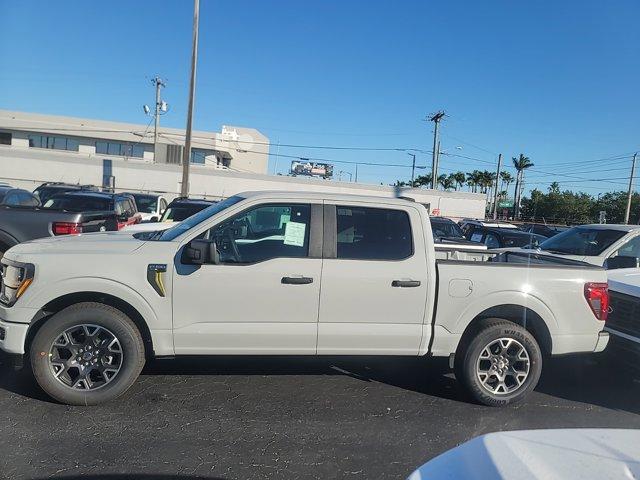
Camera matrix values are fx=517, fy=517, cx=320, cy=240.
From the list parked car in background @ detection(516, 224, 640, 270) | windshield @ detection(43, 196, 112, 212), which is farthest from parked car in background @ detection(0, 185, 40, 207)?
parked car in background @ detection(516, 224, 640, 270)

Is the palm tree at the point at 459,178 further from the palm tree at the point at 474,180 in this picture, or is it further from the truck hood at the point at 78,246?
the truck hood at the point at 78,246

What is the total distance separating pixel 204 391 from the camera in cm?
470

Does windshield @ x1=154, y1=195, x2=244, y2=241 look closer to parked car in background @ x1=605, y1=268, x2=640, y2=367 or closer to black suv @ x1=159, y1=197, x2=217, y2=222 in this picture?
parked car in background @ x1=605, y1=268, x2=640, y2=367

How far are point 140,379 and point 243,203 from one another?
1.97 meters

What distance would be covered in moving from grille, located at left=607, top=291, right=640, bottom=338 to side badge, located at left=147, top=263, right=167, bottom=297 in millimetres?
4641

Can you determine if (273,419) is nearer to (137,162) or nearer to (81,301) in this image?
(81,301)

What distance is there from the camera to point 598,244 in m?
8.25

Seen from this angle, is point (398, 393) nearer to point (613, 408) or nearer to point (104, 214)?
point (613, 408)

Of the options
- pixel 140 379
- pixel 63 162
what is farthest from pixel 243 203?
pixel 63 162

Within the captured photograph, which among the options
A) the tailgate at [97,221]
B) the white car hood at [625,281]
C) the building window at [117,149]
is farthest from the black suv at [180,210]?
the building window at [117,149]

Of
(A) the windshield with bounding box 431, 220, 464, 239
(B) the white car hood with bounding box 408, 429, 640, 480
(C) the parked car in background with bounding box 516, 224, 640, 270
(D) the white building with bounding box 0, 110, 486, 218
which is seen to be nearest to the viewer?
(B) the white car hood with bounding box 408, 429, 640, 480

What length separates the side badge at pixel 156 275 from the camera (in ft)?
14.0

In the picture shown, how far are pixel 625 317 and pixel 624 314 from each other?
0.04 meters

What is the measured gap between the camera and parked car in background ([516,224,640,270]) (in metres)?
7.98
